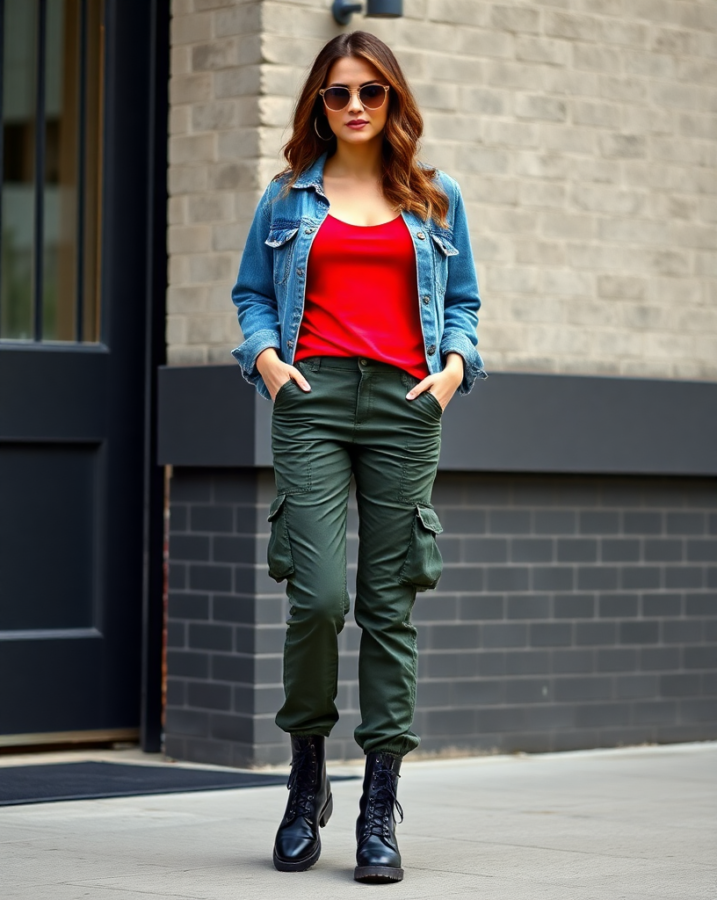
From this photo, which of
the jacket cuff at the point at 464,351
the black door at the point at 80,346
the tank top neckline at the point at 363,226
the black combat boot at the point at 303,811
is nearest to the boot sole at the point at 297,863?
the black combat boot at the point at 303,811

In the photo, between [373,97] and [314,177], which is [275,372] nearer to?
[314,177]

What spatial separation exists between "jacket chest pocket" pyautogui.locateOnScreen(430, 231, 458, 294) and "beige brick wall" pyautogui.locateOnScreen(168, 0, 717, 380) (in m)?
2.15

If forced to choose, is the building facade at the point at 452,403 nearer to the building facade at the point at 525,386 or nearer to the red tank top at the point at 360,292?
the building facade at the point at 525,386

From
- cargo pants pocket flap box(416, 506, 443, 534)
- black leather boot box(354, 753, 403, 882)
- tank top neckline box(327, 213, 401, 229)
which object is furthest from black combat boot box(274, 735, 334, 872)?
tank top neckline box(327, 213, 401, 229)

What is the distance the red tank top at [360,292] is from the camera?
4.55 metres

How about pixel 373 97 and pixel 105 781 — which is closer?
pixel 373 97

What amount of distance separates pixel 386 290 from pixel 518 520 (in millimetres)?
2857

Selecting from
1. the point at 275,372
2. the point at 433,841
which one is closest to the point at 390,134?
the point at 275,372

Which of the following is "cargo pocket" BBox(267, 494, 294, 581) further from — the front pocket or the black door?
the black door

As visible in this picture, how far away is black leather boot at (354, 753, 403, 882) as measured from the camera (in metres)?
4.33

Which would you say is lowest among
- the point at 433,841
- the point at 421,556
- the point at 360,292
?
the point at 433,841

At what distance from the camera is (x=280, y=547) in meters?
4.48

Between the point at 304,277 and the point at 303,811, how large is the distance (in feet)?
4.47

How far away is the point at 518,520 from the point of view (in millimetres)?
7297
